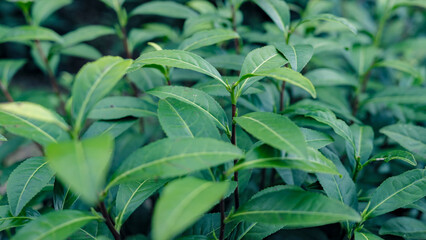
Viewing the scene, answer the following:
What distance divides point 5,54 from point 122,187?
19.4 ft

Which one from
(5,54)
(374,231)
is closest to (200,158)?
(374,231)

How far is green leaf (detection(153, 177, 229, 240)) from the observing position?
0.57m

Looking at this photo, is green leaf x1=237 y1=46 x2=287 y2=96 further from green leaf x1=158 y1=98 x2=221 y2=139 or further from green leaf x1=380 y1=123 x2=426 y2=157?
green leaf x1=380 y1=123 x2=426 y2=157

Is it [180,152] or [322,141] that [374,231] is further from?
[180,152]

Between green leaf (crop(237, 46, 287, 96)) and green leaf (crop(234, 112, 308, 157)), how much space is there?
12cm

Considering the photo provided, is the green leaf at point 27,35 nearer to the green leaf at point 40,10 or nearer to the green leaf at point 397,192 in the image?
the green leaf at point 40,10

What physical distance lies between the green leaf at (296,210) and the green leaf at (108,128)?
528mm

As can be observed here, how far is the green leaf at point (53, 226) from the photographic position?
2.36ft

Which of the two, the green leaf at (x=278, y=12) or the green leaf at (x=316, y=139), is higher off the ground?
the green leaf at (x=278, y=12)

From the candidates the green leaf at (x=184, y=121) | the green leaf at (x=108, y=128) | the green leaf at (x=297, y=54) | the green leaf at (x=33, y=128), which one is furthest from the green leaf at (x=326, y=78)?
the green leaf at (x=33, y=128)

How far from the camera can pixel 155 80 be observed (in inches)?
59.2

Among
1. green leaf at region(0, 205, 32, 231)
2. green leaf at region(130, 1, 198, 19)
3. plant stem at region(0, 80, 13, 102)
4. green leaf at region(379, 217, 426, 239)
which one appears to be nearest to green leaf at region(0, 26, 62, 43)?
plant stem at region(0, 80, 13, 102)

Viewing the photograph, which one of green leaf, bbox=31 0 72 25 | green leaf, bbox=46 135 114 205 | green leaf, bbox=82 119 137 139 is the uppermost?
green leaf, bbox=31 0 72 25

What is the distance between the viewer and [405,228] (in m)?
1.12
